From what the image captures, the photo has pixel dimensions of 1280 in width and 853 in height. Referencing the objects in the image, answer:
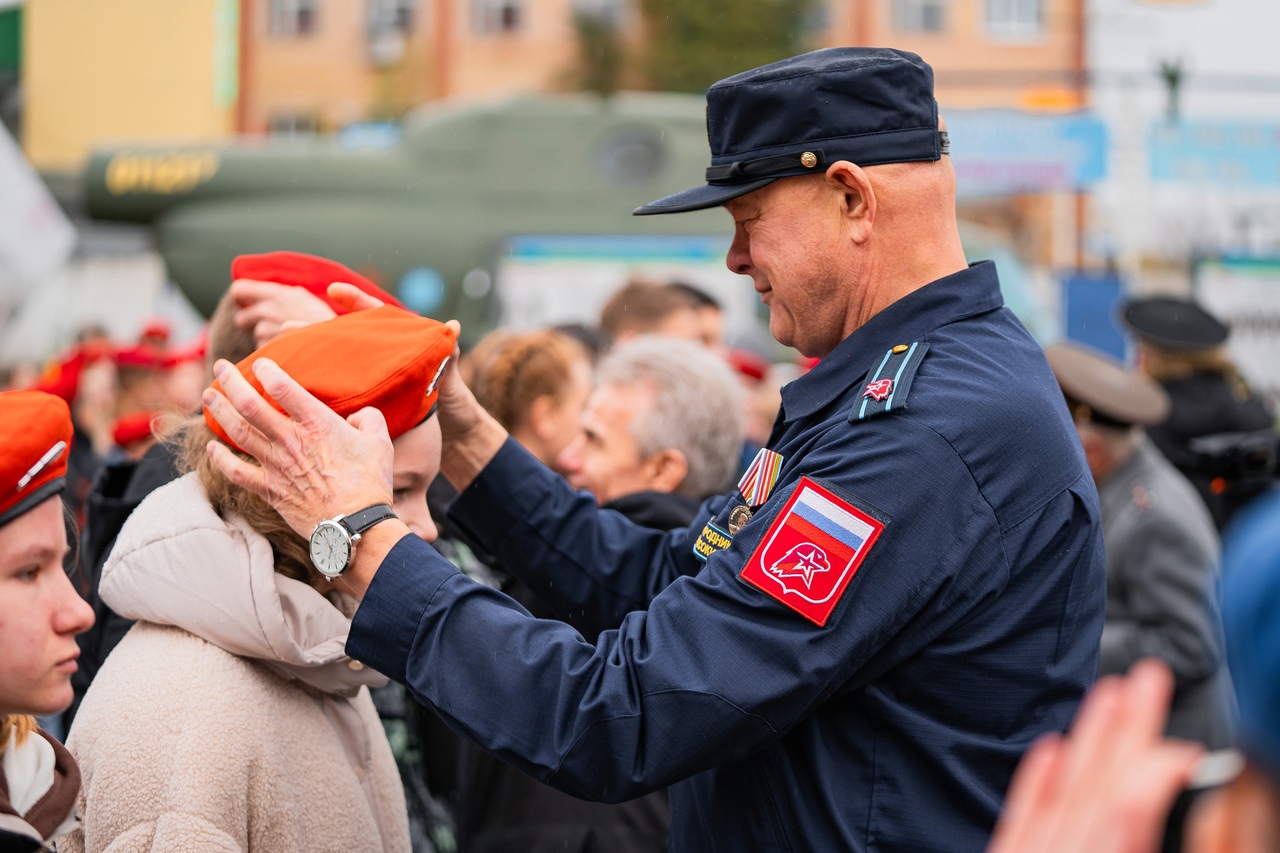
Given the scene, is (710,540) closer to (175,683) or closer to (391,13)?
(175,683)

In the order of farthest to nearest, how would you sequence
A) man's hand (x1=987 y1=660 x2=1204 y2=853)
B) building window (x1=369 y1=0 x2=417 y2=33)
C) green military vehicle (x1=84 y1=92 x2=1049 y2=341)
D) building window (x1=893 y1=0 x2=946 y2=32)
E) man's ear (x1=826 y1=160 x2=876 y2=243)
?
1. building window (x1=369 y1=0 x2=417 y2=33)
2. building window (x1=893 y1=0 x2=946 y2=32)
3. green military vehicle (x1=84 y1=92 x2=1049 y2=341)
4. man's ear (x1=826 y1=160 x2=876 y2=243)
5. man's hand (x1=987 y1=660 x2=1204 y2=853)

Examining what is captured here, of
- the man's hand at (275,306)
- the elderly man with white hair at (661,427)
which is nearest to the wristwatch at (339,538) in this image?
the man's hand at (275,306)

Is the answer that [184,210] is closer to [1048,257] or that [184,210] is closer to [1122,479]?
[1122,479]

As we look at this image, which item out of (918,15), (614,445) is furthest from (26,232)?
(918,15)

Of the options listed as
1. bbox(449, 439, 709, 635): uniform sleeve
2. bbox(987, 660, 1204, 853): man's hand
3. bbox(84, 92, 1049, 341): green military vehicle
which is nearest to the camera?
bbox(987, 660, 1204, 853): man's hand

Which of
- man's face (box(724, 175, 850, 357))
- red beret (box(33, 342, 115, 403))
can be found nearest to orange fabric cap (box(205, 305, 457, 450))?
man's face (box(724, 175, 850, 357))

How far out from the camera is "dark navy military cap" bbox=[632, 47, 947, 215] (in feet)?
6.22

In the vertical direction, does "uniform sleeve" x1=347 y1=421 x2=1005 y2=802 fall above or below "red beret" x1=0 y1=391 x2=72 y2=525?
below

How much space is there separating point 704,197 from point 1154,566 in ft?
8.28

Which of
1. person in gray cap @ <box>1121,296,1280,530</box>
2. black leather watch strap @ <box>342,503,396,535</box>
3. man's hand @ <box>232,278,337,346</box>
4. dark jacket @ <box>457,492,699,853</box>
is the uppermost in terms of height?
man's hand @ <box>232,278,337,346</box>

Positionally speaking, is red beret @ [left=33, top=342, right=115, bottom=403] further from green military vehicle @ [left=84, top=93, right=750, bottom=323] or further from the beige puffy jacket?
green military vehicle @ [left=84, top=93, right=750, bottom=323]

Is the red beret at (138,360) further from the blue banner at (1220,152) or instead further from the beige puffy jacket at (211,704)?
the blue banner at (1220,152)

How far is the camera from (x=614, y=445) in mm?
3303

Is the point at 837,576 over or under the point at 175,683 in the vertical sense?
over
